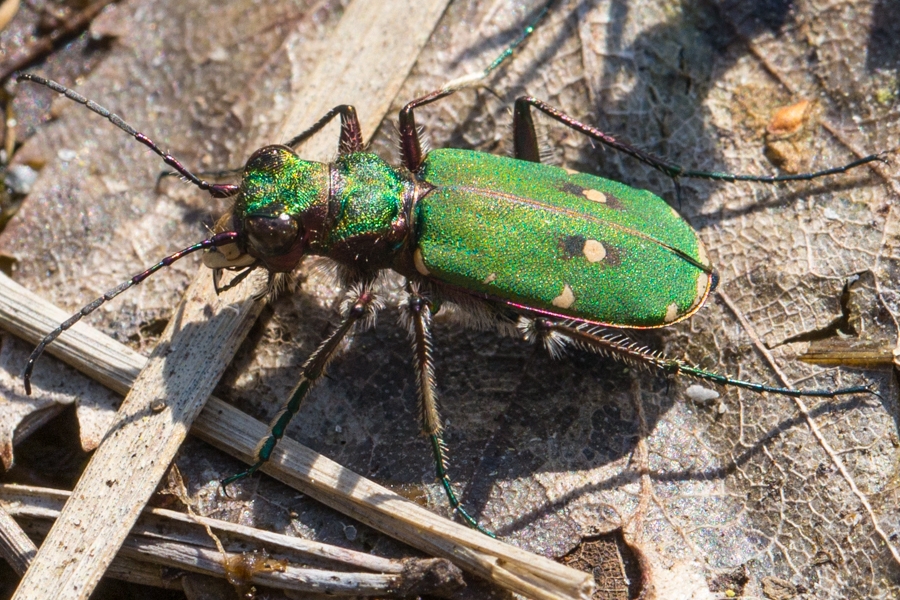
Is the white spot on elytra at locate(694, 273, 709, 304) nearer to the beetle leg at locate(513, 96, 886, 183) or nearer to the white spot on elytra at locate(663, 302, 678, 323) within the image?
the white spot on elytra at locate(663, 302, 678, 323)

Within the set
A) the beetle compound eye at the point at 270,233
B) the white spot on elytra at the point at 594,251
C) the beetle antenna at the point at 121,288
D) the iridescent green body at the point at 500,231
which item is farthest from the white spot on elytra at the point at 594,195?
the beetle antenna at the point at 121,288

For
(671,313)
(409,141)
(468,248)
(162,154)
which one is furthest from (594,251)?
(162,154)

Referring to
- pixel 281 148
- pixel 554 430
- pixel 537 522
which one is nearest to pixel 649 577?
pixel 537 522

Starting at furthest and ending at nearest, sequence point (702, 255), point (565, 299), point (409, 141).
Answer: point (409, 141) < point (702, 255) < point (565, 299)

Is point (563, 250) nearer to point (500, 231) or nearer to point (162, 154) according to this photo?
point (500, 231)

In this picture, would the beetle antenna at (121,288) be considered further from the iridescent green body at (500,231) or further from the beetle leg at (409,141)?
the beetle leg at (409,141)

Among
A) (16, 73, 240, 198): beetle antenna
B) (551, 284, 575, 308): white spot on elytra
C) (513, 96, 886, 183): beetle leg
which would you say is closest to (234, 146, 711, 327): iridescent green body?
(551, 284, 575, 308): white spot on elytra

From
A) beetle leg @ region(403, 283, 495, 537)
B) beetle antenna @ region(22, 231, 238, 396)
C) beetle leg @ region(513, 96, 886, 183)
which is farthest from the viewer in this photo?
beetle leg @ region(513, 96, 886, 183)

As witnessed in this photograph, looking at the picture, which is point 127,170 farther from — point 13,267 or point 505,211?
point 505,211
